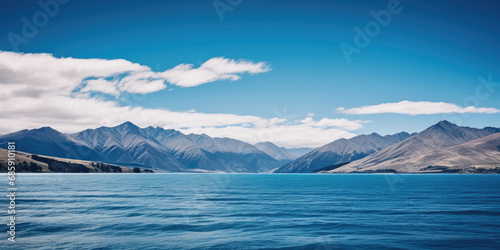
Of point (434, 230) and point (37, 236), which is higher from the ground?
point (37, 236)

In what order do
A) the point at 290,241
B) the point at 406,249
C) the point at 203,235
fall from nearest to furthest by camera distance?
the point at 406,249 < the point at 290,241 < the point at 203,235

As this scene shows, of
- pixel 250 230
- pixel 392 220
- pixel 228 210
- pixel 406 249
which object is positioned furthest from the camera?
pixel 228 210

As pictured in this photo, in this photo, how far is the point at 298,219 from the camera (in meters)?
66.4

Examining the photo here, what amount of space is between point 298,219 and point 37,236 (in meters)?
44.6

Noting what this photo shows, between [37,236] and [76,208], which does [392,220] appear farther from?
[76,208]

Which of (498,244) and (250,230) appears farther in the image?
(250,230)

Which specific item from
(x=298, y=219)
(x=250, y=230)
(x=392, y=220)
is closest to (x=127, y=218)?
(x=250, y=230)

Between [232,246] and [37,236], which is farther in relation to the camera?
[37,236]

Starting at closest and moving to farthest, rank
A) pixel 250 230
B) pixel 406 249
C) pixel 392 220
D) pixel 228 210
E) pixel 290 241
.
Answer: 1. pixel 406 249
2. pixel 290 241
3. pixel 250 230
4. pixel 392 220
5. pixel 228 210

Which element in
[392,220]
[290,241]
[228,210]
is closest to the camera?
[290,241]

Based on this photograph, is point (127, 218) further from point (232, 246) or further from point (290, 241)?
point (290, 241)

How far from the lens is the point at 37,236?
50.4 meters

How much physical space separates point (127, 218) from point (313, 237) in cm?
3784

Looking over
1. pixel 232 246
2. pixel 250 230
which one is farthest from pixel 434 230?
pixel 232 246
